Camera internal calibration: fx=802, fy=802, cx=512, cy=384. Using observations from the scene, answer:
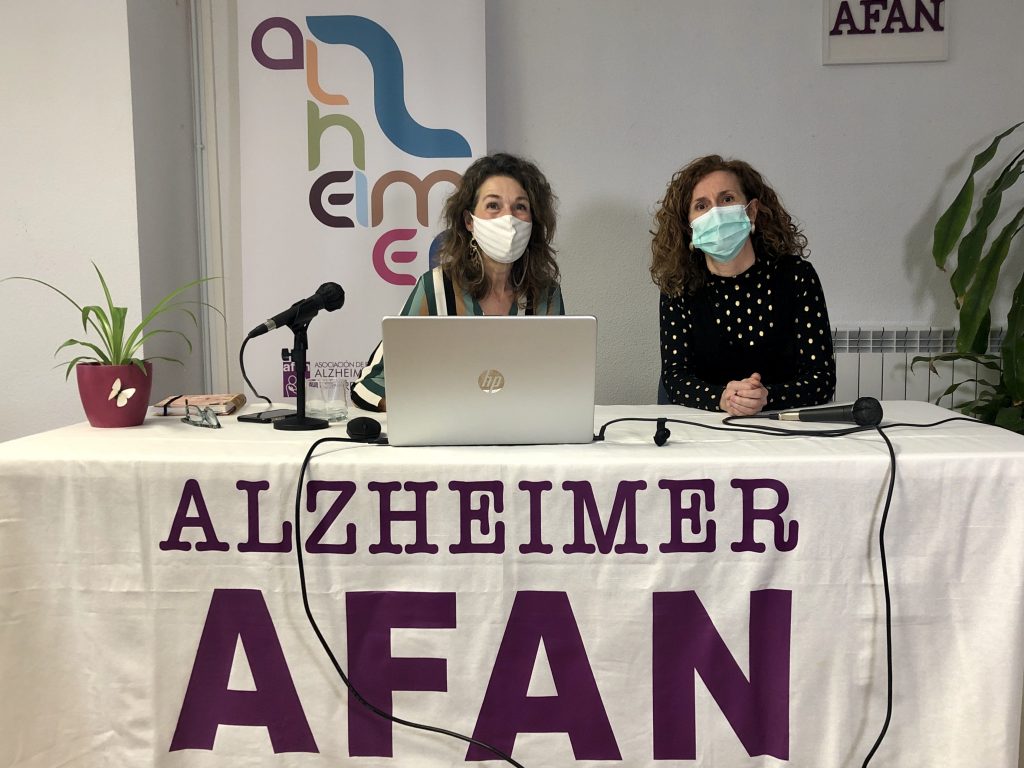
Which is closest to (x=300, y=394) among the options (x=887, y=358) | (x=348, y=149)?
(x=348, y=149)

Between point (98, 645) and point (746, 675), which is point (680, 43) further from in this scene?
point (98, 645)

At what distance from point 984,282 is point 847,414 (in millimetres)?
1273

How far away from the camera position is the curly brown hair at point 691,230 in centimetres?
205

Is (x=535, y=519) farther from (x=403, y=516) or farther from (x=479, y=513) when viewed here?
(x=403, y=516)

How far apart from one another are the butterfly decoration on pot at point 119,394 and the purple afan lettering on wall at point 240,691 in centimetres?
48

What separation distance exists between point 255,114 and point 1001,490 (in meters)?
2.29

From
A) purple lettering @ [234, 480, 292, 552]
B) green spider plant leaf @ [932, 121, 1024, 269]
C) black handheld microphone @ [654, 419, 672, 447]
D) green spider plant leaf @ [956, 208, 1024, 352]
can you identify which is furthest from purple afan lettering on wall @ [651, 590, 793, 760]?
green spider plant leaf @ [932, 121, 1024, 269]

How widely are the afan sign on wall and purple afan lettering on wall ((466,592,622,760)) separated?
2.19m

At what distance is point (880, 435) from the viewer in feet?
4.51

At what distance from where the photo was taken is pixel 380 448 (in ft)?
4.36

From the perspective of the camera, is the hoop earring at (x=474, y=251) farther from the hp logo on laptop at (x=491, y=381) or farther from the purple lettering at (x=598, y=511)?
the purple lettering at (x=598, y=511)

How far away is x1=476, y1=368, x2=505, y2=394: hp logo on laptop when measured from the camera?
1.25m

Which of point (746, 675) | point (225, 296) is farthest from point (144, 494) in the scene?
point (225, 296)

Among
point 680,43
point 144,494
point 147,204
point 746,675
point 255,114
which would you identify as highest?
point 680,43
